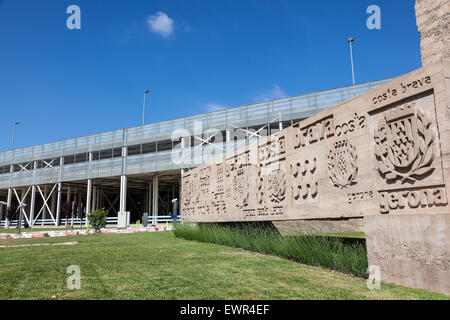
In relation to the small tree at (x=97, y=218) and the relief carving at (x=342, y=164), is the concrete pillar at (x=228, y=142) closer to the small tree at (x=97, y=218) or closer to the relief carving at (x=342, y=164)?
the small tree at (x=97, y=218)

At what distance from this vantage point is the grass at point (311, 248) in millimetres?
5863

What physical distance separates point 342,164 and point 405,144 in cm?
154

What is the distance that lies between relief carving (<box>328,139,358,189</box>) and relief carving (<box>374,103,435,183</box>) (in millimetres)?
621

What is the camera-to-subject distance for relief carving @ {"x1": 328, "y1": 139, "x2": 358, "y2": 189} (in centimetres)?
622

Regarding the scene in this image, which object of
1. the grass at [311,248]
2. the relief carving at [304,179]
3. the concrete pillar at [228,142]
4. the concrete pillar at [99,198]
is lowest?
the grass at [311,248]

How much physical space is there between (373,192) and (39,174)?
4252 centimetres

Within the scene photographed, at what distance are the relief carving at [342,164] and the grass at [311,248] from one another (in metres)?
1.22

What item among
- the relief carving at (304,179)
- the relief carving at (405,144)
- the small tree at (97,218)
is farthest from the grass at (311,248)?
the small tree at (97,218)

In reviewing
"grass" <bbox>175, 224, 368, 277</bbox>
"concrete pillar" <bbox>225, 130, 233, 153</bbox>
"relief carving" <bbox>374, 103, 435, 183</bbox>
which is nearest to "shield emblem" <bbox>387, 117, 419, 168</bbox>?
"relief carving" <bbox>374, 103, 435, 183</bbox>

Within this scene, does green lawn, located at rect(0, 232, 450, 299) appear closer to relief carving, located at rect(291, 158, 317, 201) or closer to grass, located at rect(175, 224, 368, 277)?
grass, located at rect(175, 224, 368, 277)

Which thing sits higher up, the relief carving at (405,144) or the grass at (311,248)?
the relief carving at (405,144)

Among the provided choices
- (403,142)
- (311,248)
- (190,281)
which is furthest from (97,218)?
(403,142)

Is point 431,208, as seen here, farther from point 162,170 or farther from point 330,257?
point 162,170

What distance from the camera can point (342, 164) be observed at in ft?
21.4
